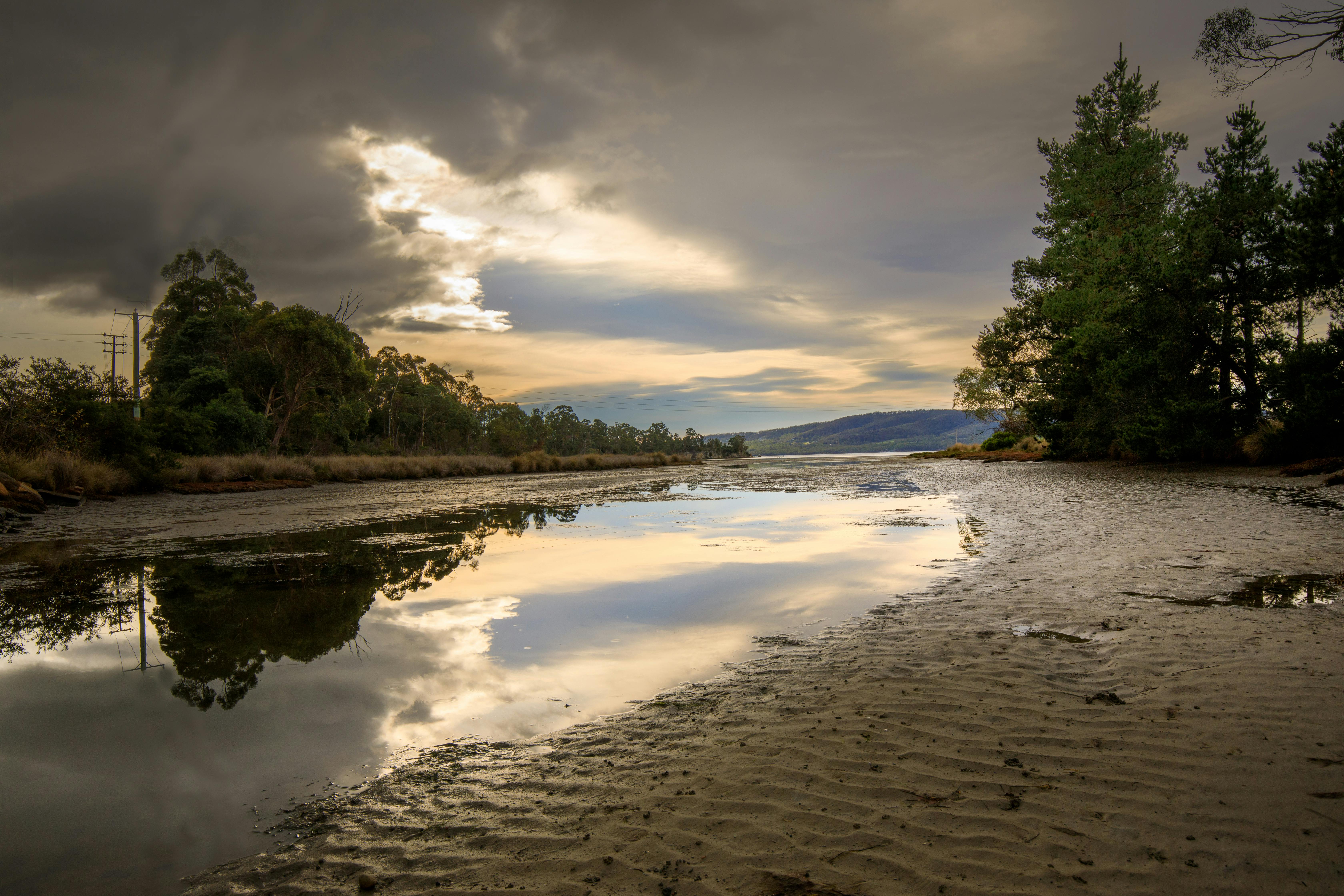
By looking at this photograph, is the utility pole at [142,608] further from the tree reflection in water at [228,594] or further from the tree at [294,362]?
the tree at [294,362]

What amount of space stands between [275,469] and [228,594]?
80.1 ft

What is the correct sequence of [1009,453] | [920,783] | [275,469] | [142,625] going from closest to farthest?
[920,783]
[142,625]
[275,469]
[1009,453]

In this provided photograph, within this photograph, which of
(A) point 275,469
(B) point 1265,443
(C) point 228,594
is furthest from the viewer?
(A) point 275,469

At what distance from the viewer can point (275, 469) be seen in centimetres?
2702

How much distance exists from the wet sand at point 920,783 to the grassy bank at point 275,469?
764 inches

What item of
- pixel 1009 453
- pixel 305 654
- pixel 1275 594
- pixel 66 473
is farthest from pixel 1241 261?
pixel 66 473

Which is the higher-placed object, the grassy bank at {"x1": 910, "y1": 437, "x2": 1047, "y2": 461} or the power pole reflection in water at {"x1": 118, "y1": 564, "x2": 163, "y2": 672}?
the grassy bank at {"x1": 910, "y1": 437, "x2": 1047, "y2": 461}

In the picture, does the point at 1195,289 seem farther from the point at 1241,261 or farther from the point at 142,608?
the point at 142,608

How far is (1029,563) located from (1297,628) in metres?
3.01

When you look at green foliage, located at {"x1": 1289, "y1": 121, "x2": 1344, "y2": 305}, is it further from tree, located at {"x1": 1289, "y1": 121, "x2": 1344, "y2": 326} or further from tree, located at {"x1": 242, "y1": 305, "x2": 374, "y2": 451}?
tree, located at {"x1": 242, "y1": 305, "x2": 374, "y2": 451}

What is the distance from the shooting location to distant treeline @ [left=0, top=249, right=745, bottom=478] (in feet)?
63.8

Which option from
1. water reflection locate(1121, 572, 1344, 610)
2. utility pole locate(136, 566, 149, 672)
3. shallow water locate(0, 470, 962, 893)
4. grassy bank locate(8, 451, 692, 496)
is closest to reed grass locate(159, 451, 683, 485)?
grassy bank locate(8, 451, 692, 496)

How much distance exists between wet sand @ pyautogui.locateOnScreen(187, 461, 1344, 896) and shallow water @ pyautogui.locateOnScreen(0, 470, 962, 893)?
1.24ft

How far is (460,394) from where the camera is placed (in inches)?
3184
